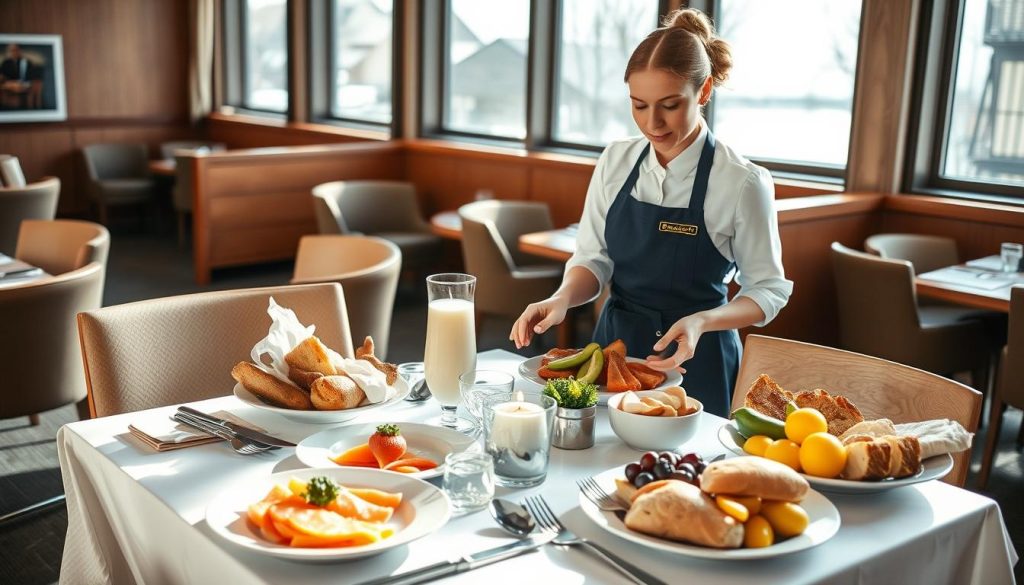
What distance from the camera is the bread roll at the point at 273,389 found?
1.64m

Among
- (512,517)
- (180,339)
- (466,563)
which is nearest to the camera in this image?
(466,563)

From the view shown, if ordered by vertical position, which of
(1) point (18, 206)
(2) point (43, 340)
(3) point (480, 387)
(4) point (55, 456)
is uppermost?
(3) point (480, 387)

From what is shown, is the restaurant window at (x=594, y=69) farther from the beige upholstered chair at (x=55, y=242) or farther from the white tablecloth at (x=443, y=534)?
the white tablecloth at (x=443, y=534)

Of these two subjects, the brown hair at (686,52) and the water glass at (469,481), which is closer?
the water glass at (469,481)

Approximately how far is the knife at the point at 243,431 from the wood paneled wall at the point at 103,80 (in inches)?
318

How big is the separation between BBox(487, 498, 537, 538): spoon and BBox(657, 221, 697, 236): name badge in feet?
3.40

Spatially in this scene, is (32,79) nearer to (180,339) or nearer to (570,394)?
(180,339)

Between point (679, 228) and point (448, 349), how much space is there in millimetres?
750

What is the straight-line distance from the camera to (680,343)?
5.87 feet

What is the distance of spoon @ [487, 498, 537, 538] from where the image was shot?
4.15ft

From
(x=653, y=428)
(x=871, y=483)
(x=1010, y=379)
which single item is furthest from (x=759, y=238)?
(x=1010, y=379)

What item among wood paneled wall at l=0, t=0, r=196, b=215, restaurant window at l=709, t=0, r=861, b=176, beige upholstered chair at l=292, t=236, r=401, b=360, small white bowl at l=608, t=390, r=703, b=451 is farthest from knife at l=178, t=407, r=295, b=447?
wood paneled wall at l=0, t=0, r=196, b=215

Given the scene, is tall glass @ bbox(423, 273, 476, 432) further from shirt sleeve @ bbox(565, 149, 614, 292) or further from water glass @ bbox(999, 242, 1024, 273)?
water glass @ bbox(999, 242, 1024, 273)

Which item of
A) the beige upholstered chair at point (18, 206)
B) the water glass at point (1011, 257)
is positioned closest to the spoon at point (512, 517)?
the water glass at point (1011, 257)
